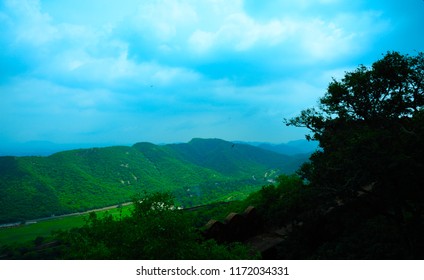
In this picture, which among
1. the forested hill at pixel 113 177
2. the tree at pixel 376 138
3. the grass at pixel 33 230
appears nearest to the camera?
the tree at pixel 376 138

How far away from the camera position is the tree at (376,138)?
→ 1219 cm

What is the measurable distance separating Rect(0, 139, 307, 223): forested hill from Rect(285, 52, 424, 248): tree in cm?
8809

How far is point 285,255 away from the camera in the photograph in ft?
54.7

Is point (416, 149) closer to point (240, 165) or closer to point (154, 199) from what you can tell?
point (154, 199)

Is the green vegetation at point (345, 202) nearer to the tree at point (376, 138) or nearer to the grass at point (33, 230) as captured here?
the tree at point (376, 138)

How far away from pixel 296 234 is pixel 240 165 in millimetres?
168169

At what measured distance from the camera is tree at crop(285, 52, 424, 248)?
12188 mm

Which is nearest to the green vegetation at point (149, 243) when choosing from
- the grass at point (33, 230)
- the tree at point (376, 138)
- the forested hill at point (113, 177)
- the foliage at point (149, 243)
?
the foliage at point (149, 243)

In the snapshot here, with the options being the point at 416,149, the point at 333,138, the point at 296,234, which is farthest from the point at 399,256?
the point at 333,138

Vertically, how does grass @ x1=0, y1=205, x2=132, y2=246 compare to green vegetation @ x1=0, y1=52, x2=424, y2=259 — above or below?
below

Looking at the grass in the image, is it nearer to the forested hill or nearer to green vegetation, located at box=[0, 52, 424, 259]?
the forested hill

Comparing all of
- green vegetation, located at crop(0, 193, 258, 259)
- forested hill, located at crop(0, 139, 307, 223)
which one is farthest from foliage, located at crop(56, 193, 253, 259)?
forested hill, located at crop(0, 139, 307, 223)

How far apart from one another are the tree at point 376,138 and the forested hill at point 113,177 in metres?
88.1
